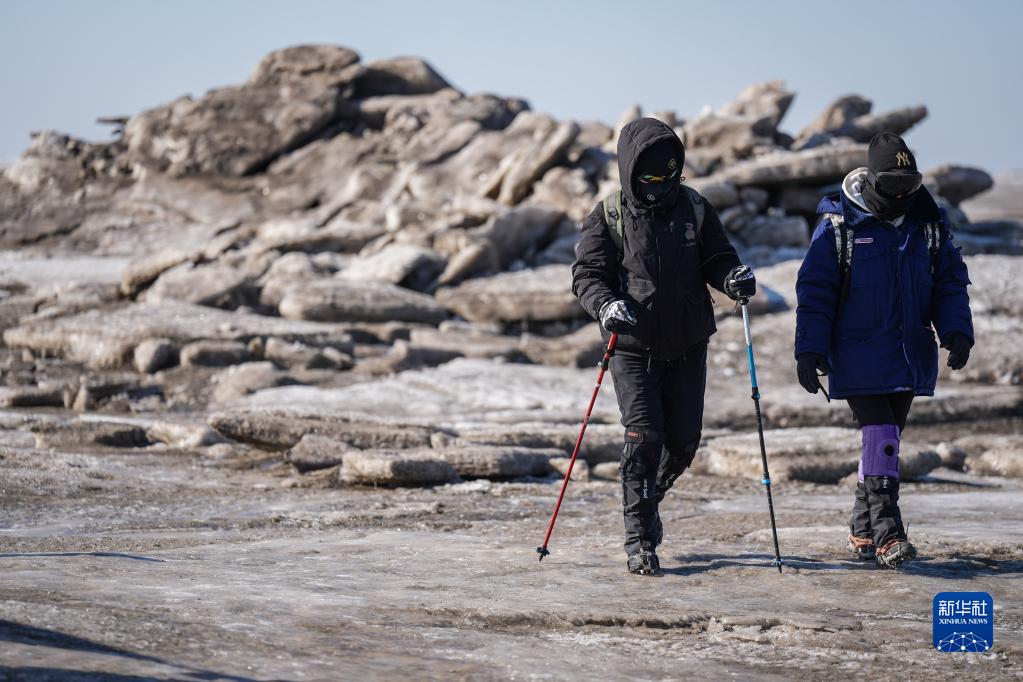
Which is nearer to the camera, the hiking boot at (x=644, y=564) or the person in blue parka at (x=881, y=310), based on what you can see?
the hiking boot at (x=644, y=564)

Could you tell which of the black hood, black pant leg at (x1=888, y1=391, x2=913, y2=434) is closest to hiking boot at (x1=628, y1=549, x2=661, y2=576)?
black pant leg at (x1=888, y1=391, x2=913, y2=434)

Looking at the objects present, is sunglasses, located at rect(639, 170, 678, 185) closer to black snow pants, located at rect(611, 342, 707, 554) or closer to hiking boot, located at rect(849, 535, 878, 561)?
black snow pants, located at rect(611, 342, 707, 554)

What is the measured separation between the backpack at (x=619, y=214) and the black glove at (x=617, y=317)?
1.37ft

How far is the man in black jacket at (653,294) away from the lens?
5977mm

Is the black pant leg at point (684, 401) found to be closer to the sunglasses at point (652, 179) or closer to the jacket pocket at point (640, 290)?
the jacket pocket at point (640, 290)

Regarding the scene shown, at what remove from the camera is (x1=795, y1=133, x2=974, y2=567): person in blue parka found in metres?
6.06

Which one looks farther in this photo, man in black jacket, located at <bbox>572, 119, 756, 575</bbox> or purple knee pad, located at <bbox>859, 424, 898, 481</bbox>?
purple knee pad, located at <bbox>859, 424, 898, 481</bbox>

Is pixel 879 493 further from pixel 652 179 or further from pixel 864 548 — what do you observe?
pixel 652 179

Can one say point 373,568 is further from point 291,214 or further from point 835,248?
point 291,214

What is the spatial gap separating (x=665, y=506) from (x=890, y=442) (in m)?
→ 2.88

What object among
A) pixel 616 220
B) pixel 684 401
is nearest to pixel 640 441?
pixel 684 401

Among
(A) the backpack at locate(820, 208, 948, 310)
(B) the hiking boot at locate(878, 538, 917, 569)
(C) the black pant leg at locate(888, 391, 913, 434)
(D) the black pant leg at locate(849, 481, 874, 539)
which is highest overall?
(A) the backpack at locate(820, 208, 948, 310)

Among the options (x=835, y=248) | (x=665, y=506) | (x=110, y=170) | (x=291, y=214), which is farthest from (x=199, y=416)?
(x=110, y=170)
